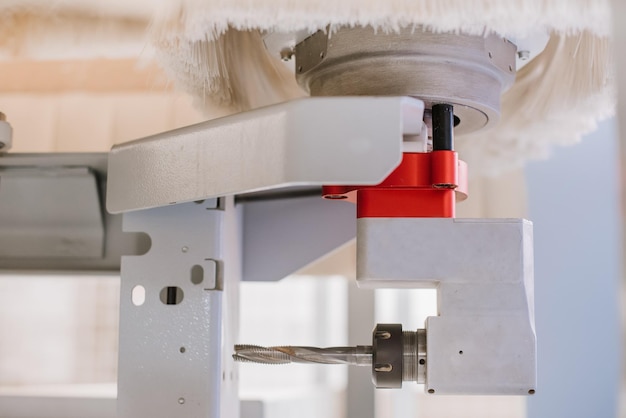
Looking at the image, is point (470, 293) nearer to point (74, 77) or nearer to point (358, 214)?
point (358, 214)

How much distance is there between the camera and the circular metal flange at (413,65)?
0.52 m

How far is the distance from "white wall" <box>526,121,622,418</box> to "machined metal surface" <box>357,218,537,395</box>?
62 cm

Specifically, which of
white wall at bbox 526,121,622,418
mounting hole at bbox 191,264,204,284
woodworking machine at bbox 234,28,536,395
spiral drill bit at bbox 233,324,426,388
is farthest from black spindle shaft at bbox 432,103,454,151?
white wall at bbox 526,121,622,418

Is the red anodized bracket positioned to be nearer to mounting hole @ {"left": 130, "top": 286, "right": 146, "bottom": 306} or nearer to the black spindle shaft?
the black spindle shaft

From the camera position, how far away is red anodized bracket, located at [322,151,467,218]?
1.70 ft

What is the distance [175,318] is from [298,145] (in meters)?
0.27

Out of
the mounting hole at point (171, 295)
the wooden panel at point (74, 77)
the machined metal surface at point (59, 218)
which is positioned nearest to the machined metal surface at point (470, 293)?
the mounting hole at point (171, 295)

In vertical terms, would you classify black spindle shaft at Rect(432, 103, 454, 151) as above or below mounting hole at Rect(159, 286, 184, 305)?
above

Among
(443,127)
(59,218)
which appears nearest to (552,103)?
(443,127)

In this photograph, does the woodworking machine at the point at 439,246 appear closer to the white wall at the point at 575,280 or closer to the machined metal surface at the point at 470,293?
the machined metal surface at the point at 470,293

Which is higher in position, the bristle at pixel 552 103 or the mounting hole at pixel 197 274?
the bristle at pixel 552 103

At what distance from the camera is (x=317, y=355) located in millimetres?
568

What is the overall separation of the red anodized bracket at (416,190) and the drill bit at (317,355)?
12 centimetres

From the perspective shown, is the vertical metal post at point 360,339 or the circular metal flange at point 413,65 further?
the vertical metal post at point 360,339
